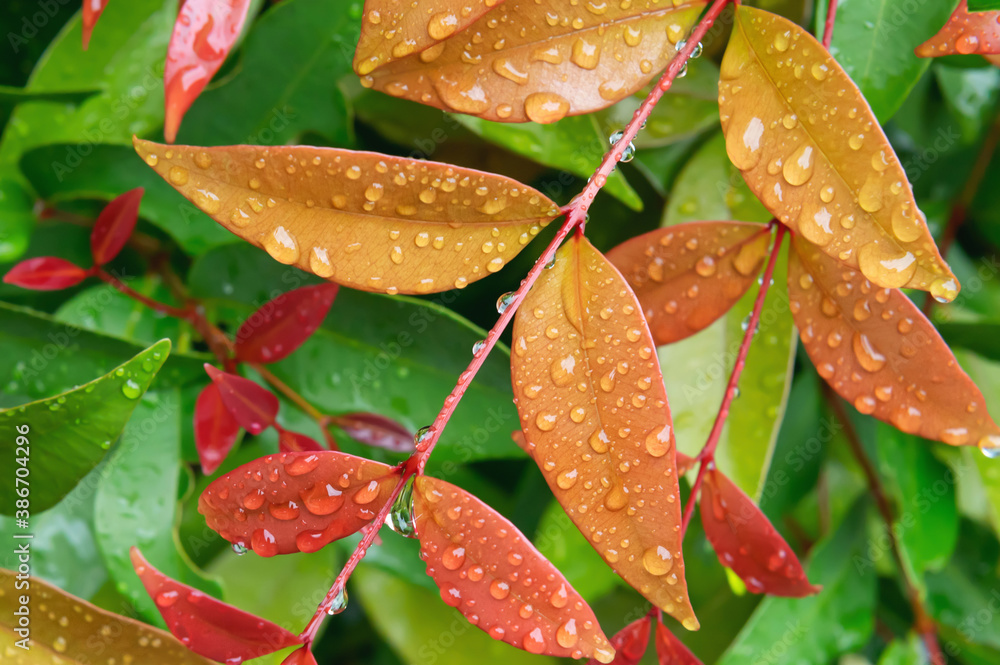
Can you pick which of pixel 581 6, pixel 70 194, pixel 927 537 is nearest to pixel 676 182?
pixel 581 6

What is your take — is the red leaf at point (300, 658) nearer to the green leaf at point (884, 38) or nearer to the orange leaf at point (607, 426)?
the orange leaf at point (607, 426)

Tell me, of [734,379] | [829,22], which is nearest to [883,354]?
[734,379]

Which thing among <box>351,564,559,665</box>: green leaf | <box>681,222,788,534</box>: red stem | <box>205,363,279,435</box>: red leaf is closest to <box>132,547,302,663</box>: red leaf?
<box>205,363,279,435</box>: red leaf

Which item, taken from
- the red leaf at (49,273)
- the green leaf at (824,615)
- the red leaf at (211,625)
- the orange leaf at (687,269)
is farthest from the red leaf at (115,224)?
the green leaf at (824,615)

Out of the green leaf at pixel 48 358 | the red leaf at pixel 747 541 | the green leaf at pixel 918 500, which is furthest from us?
the green leaf at pixel 918 500

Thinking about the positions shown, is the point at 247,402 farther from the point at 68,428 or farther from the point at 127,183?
the point at 127,183

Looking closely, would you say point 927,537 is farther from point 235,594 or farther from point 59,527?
point 59,527

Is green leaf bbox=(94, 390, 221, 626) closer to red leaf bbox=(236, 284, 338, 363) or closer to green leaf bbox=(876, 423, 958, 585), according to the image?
red leaf bbox=(236, 284, 338, 363)
